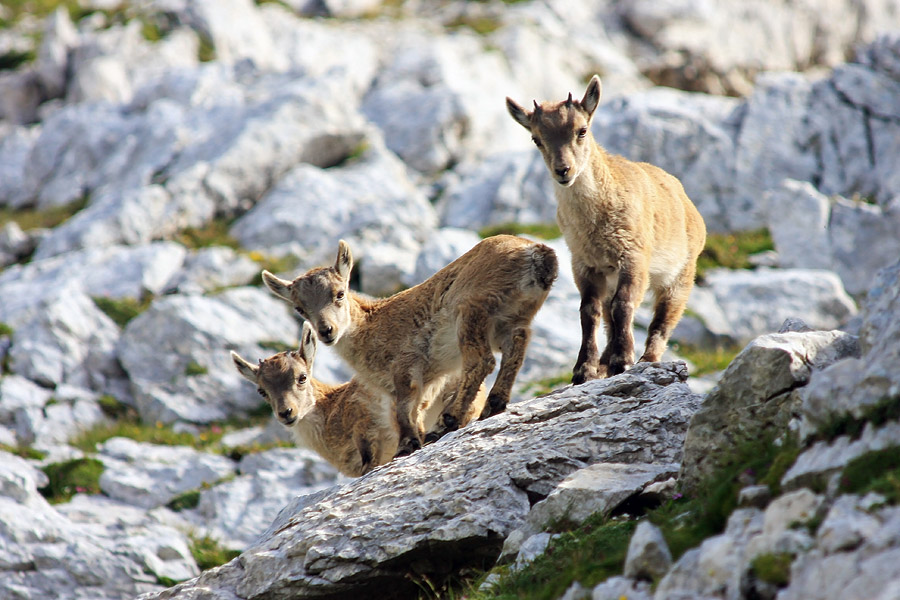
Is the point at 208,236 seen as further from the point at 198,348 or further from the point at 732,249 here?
the point at 732,249

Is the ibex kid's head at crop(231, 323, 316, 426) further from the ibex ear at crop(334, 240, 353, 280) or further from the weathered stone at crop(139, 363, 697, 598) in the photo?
the weathered stone at crop(139, 363, 697, 598)

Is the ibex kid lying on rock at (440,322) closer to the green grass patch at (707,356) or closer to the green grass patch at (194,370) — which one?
the green grass patch at (194,370)

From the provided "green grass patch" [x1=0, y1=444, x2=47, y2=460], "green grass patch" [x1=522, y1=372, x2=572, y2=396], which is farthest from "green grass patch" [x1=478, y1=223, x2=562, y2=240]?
"green grass patch" [x1=0, y1=444, x2=47, y2=460]

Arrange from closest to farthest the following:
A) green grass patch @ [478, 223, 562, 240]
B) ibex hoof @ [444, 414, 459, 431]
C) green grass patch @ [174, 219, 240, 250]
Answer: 1. ibex hoof @ [444, 414, 459, 431]
2. green grass patch @ [478, 223, 562, 240]
3. green grass patch @ [174, 219, 240, 250]

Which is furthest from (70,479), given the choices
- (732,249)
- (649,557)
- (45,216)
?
(732,249)

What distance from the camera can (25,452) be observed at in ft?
51.9

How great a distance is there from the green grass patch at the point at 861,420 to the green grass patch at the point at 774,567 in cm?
86

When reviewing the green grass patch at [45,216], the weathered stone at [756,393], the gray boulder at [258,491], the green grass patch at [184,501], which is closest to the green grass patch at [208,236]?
the green grass patch at [45,216]

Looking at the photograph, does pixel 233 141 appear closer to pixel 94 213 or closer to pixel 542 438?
pixel 94 213

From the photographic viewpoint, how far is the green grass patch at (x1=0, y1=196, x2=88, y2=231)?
26719mm

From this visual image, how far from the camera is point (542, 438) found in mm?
7797

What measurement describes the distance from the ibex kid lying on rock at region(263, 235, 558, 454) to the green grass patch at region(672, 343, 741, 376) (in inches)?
324

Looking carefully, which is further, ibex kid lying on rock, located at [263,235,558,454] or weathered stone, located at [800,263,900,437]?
ibex kid lying on rock, located at [263,235,558,454]

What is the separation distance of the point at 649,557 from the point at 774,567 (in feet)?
2.63
